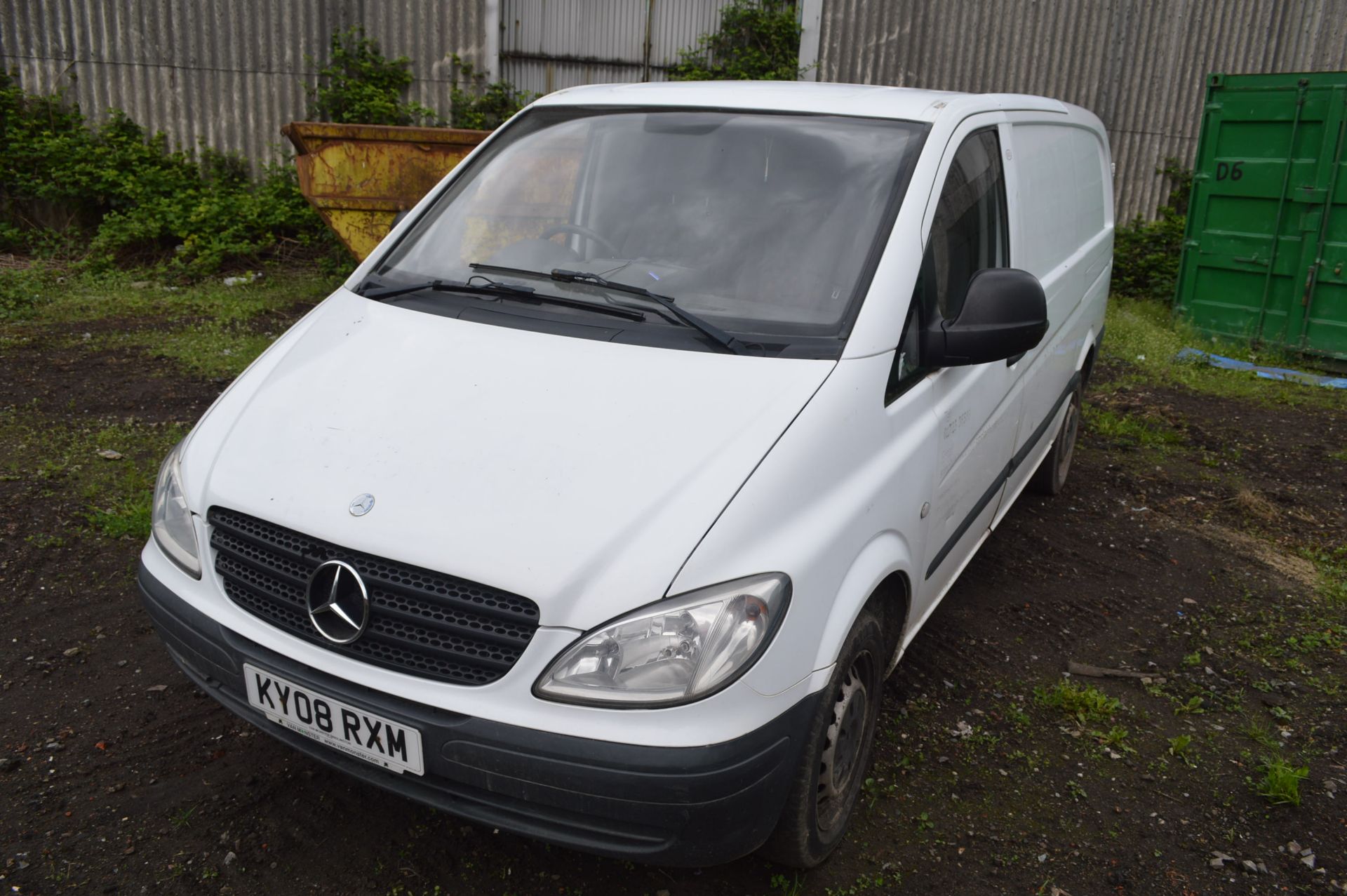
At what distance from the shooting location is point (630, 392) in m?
2.44

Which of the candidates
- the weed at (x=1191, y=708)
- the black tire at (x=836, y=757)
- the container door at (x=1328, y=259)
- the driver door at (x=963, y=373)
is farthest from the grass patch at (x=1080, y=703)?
the container door at (x=1328, y=259)

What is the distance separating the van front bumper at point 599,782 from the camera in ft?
6.50

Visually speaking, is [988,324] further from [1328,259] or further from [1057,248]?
[1328,259]

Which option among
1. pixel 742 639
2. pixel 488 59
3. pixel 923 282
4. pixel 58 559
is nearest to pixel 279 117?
pixel 488 59

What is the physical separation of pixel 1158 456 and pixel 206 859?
17.6 ft

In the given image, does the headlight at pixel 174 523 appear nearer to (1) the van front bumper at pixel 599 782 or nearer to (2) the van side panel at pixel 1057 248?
(1) the van front bumper at pixel 599 782

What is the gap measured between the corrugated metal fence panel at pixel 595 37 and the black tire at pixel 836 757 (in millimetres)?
8861

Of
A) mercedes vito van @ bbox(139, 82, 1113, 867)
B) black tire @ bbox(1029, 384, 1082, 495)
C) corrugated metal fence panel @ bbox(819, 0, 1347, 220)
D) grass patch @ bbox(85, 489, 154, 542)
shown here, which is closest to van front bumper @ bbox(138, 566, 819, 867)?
mercedes vito van @ bbox(139, 82, 1113, 867)

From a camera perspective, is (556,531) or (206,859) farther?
(206,859)

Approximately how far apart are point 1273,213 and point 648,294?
7505 millimetres

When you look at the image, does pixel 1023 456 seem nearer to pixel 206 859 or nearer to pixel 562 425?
pixel 562 425

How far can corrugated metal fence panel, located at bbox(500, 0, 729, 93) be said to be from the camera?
33.5 ft

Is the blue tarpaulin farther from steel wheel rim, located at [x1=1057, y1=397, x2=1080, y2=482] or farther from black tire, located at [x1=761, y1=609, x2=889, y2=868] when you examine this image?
black tire, located at [x1=761, y1=609, x2=889, y2=868]

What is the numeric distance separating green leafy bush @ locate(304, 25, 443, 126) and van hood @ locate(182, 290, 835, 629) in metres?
7.81
